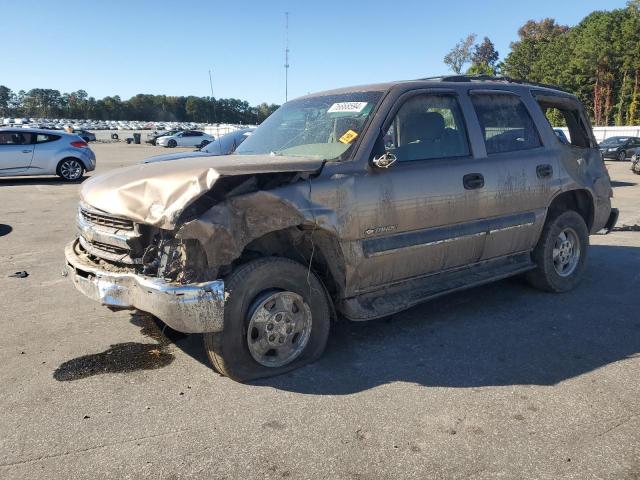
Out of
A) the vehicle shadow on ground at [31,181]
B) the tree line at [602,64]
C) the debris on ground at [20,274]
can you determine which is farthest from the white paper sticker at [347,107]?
the tree line at [602,64]

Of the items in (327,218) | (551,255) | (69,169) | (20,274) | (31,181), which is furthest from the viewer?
(69,169)

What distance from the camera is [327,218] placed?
11.7 feet

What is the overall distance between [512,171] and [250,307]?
8.82 feet

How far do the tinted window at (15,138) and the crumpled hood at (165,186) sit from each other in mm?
12840

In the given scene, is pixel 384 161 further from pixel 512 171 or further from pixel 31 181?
pixel 31 181

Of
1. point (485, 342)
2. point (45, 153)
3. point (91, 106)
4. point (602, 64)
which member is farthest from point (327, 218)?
point (91, 106)

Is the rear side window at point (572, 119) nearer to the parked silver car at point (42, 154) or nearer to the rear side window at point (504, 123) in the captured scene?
the rear side window at point (504, 123)

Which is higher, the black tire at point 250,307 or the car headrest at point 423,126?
the car headrest at point 423,126

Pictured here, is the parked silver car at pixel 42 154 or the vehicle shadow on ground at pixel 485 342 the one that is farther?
the parked silver car at pixel 42 154

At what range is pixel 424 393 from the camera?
344 centimetres

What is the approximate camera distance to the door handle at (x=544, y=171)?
4988 millimetres

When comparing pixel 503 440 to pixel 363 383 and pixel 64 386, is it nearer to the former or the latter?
pixel 363 383

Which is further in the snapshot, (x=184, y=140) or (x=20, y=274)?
(x=184, y=140)

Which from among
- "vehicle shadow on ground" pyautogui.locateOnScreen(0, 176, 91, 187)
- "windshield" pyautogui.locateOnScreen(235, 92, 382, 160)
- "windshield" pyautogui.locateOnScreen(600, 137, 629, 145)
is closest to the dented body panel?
"windshield" pyautogui.locateOnScreen(235, 92, 382, 160)
